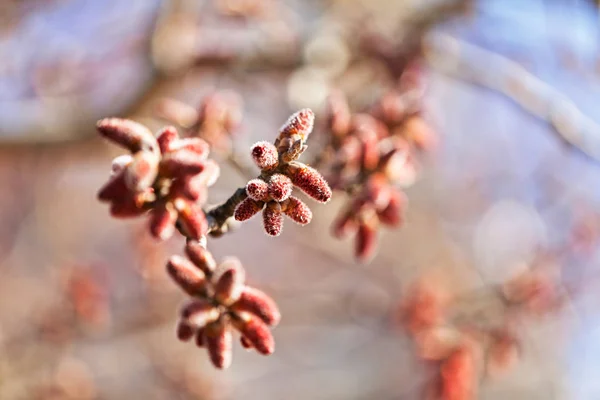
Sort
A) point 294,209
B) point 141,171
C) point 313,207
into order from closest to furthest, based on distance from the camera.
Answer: point 141,171 < point 294,209 < point 313,207

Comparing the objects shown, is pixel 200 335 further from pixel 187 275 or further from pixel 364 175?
pixel 364 175

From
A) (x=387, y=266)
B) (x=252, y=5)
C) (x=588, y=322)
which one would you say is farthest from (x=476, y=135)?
(x=252, y=5)

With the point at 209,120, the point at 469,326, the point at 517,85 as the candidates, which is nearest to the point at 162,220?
the point at 209,120

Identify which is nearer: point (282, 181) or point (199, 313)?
point (282, 181)

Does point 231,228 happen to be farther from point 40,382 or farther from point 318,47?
point 40,382

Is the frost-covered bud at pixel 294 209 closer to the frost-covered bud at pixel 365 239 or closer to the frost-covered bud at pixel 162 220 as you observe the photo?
the frost-covered bud at pixel 162 220

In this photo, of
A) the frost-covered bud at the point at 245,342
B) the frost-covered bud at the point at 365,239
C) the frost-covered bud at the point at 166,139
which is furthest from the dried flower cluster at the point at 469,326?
the frost-covered bud at the point at 166,139

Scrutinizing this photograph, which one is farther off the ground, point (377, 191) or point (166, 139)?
point (377, 191)
